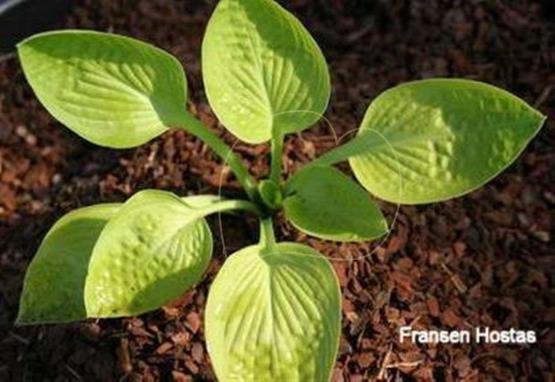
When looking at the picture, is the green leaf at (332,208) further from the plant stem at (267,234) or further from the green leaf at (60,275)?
the green leaf at (60,275)

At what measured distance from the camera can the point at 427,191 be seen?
0.86 metres

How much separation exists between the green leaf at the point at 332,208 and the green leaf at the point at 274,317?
3cm

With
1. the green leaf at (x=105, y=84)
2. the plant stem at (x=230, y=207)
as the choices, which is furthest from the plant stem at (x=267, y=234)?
the green leaf at (x=105, y=84)

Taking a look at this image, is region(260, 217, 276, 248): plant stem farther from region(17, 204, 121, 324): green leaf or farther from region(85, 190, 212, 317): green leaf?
region(17, 204, 121, 324): green leaf

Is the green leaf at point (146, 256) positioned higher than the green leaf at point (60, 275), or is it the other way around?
the green leaf at point (146, 256)

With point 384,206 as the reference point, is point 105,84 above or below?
above

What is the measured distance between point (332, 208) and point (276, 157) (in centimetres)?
10

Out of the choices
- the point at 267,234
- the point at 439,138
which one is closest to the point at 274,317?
the point at 267,234

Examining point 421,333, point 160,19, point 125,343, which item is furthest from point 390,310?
point 160,19

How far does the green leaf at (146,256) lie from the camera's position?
813 millimetres

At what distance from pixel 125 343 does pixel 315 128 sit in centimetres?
35

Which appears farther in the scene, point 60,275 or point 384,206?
point 384,206

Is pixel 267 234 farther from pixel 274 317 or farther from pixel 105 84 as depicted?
pixel 105 84

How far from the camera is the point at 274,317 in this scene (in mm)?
831
